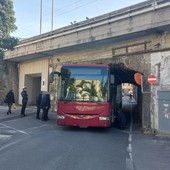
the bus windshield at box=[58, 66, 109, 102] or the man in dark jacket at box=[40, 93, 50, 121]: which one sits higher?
the bus windshield at box=[58, 66, 109, 102]

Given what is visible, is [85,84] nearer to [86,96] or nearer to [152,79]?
[86,96]

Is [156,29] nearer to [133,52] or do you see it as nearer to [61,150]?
[133,52]

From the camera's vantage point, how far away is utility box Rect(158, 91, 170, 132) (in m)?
11.6

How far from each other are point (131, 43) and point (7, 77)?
1436 cm

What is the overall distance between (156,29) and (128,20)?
4.78ft

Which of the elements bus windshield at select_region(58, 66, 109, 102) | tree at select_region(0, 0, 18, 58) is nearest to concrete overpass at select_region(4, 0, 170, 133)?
tree at select_region(0, 0, 18, 58)

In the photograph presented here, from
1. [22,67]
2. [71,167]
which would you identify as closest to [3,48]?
[22,67]

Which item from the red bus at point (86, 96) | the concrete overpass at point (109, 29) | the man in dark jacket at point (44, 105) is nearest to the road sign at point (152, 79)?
the red bus at point (86, 96)

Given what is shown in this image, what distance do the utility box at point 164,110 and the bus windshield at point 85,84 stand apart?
2.57 metres

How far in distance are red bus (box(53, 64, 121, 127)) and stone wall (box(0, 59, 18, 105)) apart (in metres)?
14.0

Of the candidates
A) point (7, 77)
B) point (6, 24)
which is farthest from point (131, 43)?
point (7, 77)

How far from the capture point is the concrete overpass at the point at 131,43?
A: 1180 cm

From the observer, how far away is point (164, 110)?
38.5 ft

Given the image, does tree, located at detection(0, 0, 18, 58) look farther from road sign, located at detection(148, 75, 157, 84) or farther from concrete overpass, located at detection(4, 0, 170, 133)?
road sign, located at detection(148, 75, 157, 84)
